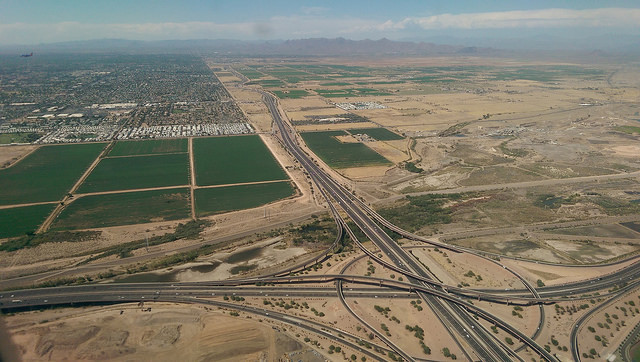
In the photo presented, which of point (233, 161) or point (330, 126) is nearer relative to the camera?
point (233, 161)

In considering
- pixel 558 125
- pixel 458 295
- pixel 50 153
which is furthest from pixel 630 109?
pixel 50 153

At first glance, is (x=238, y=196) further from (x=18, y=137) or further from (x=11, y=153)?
(x=18, y=137)

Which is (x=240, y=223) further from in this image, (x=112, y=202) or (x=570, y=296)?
(x=570, y=296)

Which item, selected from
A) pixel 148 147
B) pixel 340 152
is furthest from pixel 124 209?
pixel 340 152

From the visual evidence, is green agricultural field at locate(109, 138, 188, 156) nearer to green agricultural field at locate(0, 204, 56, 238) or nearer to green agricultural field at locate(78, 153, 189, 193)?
green agricultural field at locate(78, 153, 189, 193)

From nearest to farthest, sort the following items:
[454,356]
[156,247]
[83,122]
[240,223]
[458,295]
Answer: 1. [454,356]
2. [458,295]
3. [156,247]
4. [240,223]
5. [83,122]

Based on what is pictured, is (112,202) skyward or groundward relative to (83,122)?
groundward

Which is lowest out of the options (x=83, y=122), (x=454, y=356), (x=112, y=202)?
(x=454, y=356)
